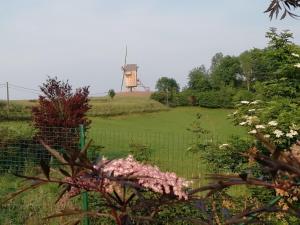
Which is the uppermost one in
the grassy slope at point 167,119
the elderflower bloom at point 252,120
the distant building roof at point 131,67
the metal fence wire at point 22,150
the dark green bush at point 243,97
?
the distant building roof at point 131,67

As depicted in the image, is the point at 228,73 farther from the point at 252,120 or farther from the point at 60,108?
the point at 252,120

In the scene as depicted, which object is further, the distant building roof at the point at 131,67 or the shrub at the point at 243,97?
the distant building roof at the point at 131,67

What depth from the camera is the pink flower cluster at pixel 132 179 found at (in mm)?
938

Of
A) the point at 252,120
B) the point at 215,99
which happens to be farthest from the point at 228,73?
the point at 252,120

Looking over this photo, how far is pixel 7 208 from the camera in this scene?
718cm

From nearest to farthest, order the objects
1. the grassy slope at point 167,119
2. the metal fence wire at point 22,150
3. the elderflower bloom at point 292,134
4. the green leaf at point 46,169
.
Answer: the green leaf at point 46,169
the elderflower bloom at point 292,134
the metal fence wire at point 22,150
the grassy slope at point 167,119

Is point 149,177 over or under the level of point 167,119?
over

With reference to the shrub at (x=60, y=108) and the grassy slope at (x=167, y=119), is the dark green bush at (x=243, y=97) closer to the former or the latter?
the shrub at (x=60, y=108)

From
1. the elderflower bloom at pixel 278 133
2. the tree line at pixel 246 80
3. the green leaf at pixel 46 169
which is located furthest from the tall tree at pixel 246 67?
the green leaf at pixel 46 169

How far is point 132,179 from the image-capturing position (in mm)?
923

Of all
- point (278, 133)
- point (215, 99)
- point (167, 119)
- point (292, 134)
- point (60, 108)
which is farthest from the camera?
point (215, 99)

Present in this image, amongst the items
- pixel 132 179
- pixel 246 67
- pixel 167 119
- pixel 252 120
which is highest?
pixel 246 67

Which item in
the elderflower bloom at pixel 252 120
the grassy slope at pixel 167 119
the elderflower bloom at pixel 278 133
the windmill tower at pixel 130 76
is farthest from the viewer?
the windmill tower at pixel 130 76

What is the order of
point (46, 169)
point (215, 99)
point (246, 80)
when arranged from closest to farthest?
1. point (46, 169)
2. point (215, 99)
3. point (246, 80)
